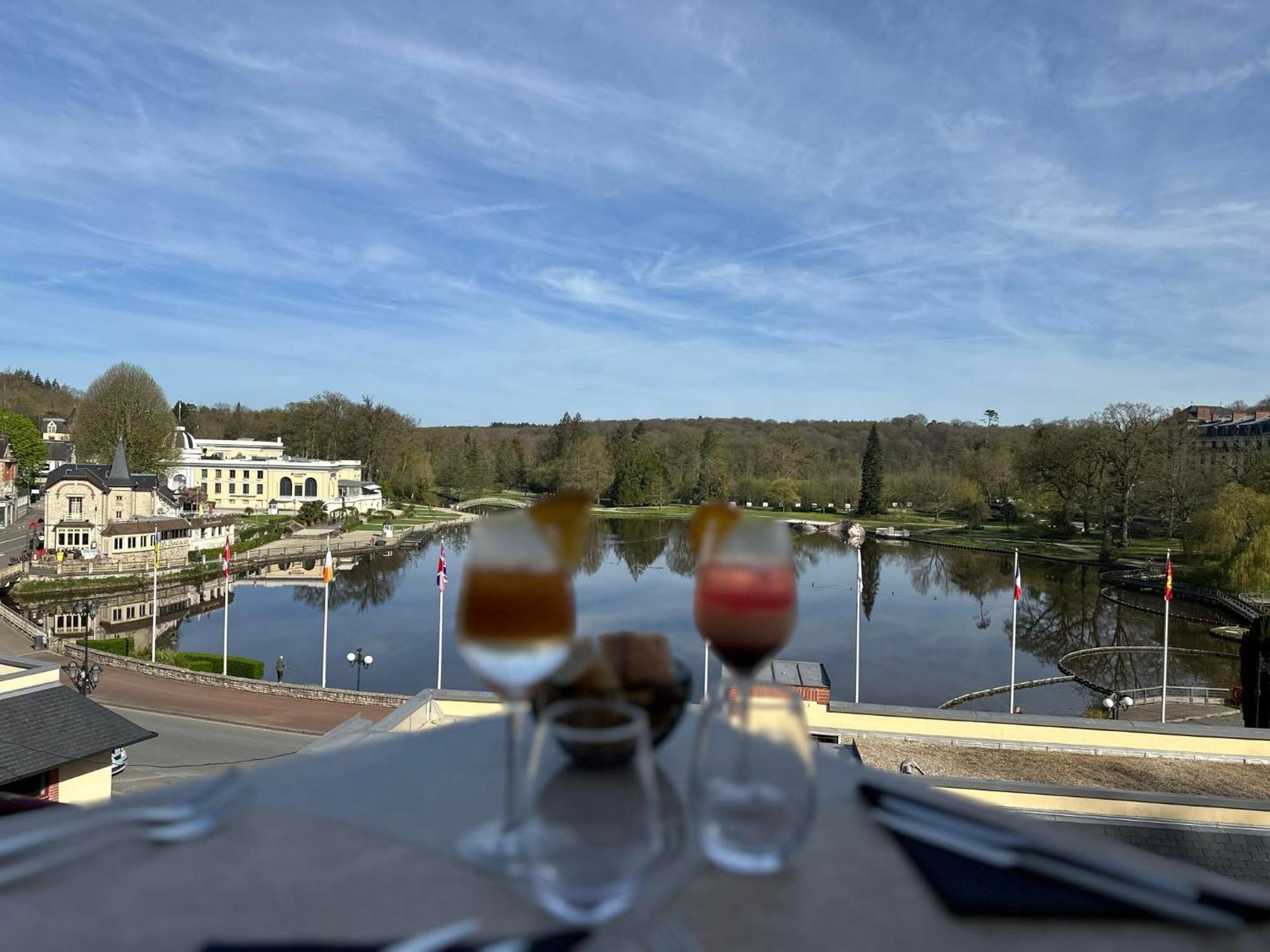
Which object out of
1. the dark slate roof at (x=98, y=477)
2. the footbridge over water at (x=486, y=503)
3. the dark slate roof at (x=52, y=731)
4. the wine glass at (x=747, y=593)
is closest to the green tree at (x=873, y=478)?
the footbridge over water at (x=486, y=503)

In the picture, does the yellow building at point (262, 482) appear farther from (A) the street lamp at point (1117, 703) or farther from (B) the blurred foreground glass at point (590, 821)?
(B) the blurred foreground glass at point (590, 821)

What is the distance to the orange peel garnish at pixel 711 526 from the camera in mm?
1250

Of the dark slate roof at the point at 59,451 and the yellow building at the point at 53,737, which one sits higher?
the dark slate roof at the point at 59,451

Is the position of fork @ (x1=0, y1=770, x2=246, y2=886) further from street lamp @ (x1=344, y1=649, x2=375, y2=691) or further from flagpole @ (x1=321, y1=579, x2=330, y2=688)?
street lamp @ (x1=344, y1=649, x2=375, y2=691)

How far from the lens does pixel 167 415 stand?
153 feet

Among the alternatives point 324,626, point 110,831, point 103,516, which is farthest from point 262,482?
point 110,831

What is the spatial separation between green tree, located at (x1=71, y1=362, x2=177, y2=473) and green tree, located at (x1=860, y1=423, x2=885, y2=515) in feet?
160

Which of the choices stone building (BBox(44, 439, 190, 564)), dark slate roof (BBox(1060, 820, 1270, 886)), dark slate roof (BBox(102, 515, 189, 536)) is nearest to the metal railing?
dark slate roof (BBox(1060, 820, 1270, 886))

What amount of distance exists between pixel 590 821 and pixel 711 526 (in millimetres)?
479

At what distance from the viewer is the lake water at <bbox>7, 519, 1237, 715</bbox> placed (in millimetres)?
22000

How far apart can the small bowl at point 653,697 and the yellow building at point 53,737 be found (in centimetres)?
890

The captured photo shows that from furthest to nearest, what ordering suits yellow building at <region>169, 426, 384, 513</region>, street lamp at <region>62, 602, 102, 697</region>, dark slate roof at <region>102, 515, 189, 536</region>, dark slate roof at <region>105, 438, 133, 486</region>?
yellow building at <region>169, 426, 384, 513</region>, dark slate roof at <region>105, 438, 133, 486</region>, dark slate roof at <region>102, 515, 189, 536</region>, street lamp at <region>62, 602, 102, 697</region>

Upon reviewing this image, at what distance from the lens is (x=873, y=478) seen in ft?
214

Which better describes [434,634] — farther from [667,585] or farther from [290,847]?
[290,847]
